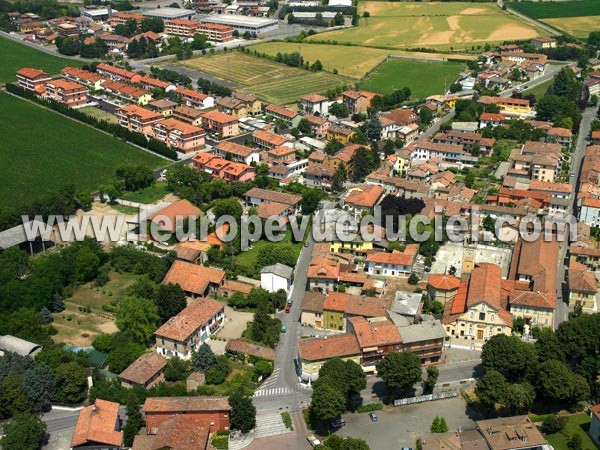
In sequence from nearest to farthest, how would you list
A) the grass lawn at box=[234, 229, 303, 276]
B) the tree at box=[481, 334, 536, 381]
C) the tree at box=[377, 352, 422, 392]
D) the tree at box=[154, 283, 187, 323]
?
the tree at box=[377, 352, 422, 392], the tree at box=[481, 334, 536, 381], the tree at box=[154, 283, 187, 323], the grass lawn at box=[234, 229, 303, 276]

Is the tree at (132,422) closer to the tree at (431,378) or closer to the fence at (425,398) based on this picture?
the fence at (425,398)

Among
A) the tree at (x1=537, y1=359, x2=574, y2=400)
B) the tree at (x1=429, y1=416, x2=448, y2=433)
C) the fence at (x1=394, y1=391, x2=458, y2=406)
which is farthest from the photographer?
the fence at (x1=394, y1=391, x2=458, y2=406)

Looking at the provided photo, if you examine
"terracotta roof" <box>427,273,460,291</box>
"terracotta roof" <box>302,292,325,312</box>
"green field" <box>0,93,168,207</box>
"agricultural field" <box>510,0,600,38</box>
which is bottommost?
"green field" <box>0,93,168,207</box>

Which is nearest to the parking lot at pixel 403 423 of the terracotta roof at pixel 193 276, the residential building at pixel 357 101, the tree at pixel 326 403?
the tree at pixel 326 403

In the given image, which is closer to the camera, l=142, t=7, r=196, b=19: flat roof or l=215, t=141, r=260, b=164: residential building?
l=215, t=141, r=260, b=164: residential building

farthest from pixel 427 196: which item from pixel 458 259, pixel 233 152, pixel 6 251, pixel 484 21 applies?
pixel 484 21

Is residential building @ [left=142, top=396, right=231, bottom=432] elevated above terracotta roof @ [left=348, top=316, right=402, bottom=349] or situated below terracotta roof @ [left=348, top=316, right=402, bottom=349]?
below

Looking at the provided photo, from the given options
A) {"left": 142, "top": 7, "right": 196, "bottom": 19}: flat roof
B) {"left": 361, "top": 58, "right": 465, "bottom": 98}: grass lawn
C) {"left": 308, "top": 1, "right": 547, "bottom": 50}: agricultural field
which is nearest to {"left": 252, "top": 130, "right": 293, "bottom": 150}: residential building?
{"left": 361, "top": 58, "right": 465, "bottom": 98}: grass lawn

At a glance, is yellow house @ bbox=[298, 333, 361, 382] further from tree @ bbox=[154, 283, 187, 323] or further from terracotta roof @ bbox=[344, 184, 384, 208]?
terracotta roof @ bbox=[344, 184, 384, 208]
